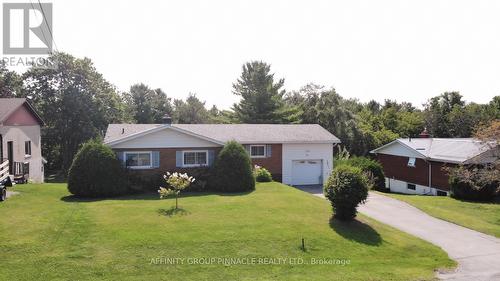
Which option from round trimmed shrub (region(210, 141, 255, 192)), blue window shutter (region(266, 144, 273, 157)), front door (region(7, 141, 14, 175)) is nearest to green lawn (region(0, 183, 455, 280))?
round trimmed shrub (region(210, 141, 255, 192))

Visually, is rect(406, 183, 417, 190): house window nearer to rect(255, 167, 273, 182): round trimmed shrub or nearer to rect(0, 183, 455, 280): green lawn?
rect(255, 167, 273, 182): round trimmed shrub

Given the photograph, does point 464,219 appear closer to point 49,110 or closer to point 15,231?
point 15,231

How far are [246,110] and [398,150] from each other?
2269cm

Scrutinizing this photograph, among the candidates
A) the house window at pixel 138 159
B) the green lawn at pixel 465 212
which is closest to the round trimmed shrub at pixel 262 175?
the house window at pixel 138 159

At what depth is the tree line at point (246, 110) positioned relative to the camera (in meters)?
47.9

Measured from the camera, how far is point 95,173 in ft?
72.4

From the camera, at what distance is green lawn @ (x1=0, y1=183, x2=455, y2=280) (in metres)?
12.0

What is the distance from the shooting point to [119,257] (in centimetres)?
1252

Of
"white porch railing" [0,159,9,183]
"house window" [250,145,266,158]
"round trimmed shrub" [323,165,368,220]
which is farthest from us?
"house window" [250,145,266,158]

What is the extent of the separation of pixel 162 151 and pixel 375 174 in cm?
1921

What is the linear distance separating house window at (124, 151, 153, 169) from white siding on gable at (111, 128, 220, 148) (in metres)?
0.47

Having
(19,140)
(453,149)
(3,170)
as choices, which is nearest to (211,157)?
(3,170)

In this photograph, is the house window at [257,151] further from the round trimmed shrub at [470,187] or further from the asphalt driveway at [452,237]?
the round trimmed shrub at [470,187]

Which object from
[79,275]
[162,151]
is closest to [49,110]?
[162,151]
